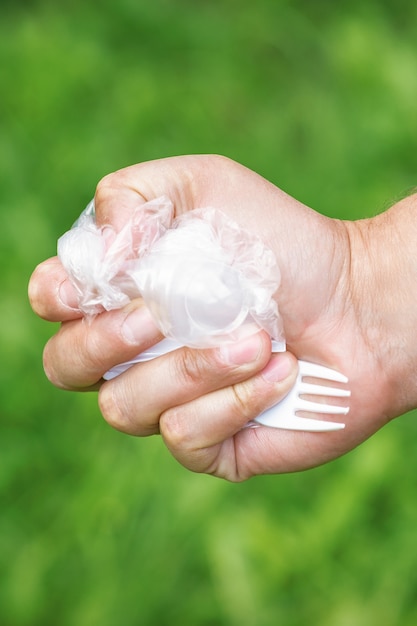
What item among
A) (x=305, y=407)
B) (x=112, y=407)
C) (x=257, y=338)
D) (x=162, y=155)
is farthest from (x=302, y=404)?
(x=162, y=155)

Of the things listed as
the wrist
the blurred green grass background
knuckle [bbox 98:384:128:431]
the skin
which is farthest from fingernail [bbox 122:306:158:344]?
the blurred green grass background

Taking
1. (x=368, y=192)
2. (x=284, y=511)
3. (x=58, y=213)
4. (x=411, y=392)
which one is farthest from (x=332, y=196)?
(x=411, y=392)

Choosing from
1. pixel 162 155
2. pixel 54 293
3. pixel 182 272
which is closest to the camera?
pixel 182 272

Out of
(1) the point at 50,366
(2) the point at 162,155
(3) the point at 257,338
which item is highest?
(3) the point at 257,338

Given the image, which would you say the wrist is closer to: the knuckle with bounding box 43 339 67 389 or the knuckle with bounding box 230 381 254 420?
the knuckle with bounding box 230 381 254 420

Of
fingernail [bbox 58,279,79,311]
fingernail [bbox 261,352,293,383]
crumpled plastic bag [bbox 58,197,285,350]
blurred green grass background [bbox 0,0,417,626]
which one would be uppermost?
crumpled plastic bag [bbox 58,197,285,350]

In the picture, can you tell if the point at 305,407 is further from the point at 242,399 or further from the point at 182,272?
the point at 182,272

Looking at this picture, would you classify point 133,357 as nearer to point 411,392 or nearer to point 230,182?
point 230,182

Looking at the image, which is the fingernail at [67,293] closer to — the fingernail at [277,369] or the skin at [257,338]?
the skin at [257,338]
